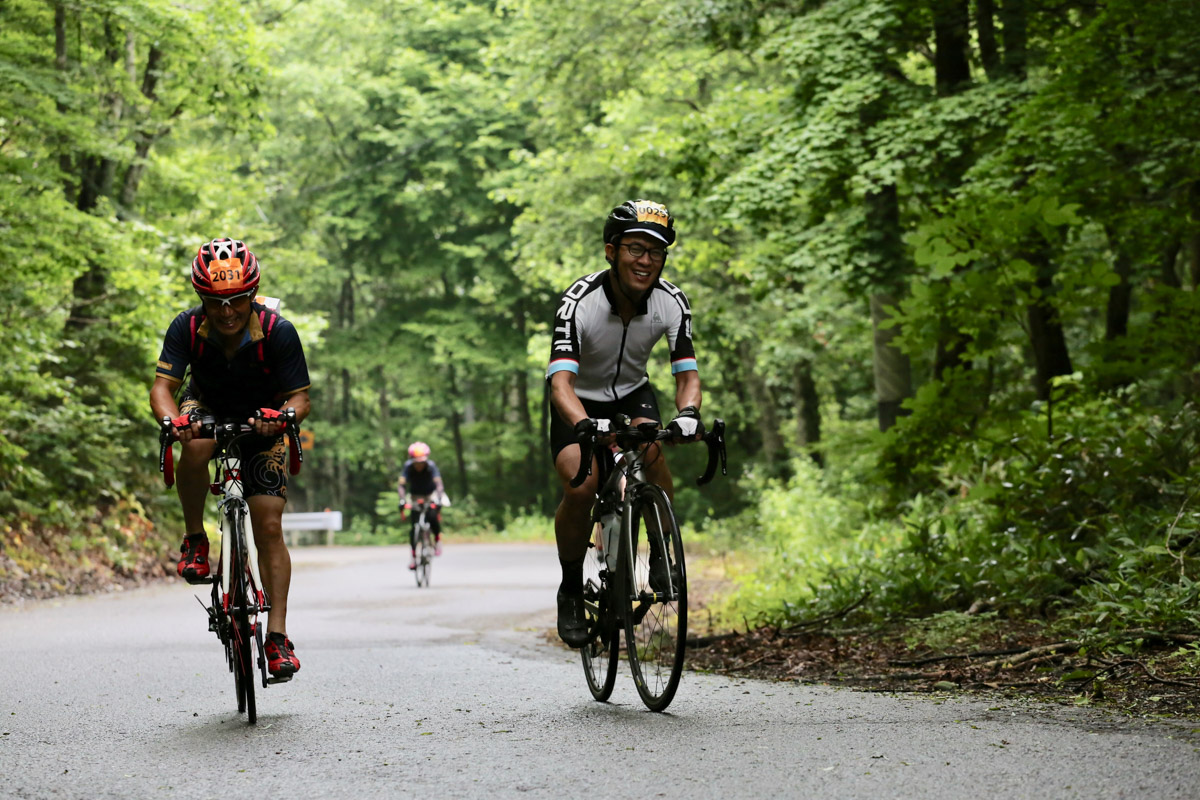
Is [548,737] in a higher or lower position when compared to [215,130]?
lower

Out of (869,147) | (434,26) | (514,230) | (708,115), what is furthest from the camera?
(434,26)

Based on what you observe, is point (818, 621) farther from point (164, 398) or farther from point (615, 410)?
point (164, 398)

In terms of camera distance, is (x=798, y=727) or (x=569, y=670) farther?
(x=569, y=670)

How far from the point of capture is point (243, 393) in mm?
6496

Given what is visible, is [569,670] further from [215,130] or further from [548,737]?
[215,130]

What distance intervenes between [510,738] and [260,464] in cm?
187

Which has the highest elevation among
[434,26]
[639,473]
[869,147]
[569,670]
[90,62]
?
[434,26]

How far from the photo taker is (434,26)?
40.5m

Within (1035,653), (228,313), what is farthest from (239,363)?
(1035,653)

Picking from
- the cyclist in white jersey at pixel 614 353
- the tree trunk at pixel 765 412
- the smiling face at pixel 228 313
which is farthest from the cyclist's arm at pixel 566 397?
the tree trunk at pixel 765 412

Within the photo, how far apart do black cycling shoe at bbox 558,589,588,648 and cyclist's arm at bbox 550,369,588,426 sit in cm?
113

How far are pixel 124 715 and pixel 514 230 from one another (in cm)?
2566

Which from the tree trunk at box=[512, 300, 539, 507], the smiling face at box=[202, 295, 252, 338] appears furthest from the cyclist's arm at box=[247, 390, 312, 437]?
the tree trunk at box=[512, 300, 539, 507]

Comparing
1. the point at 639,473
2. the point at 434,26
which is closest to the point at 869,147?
the point at 639,473
